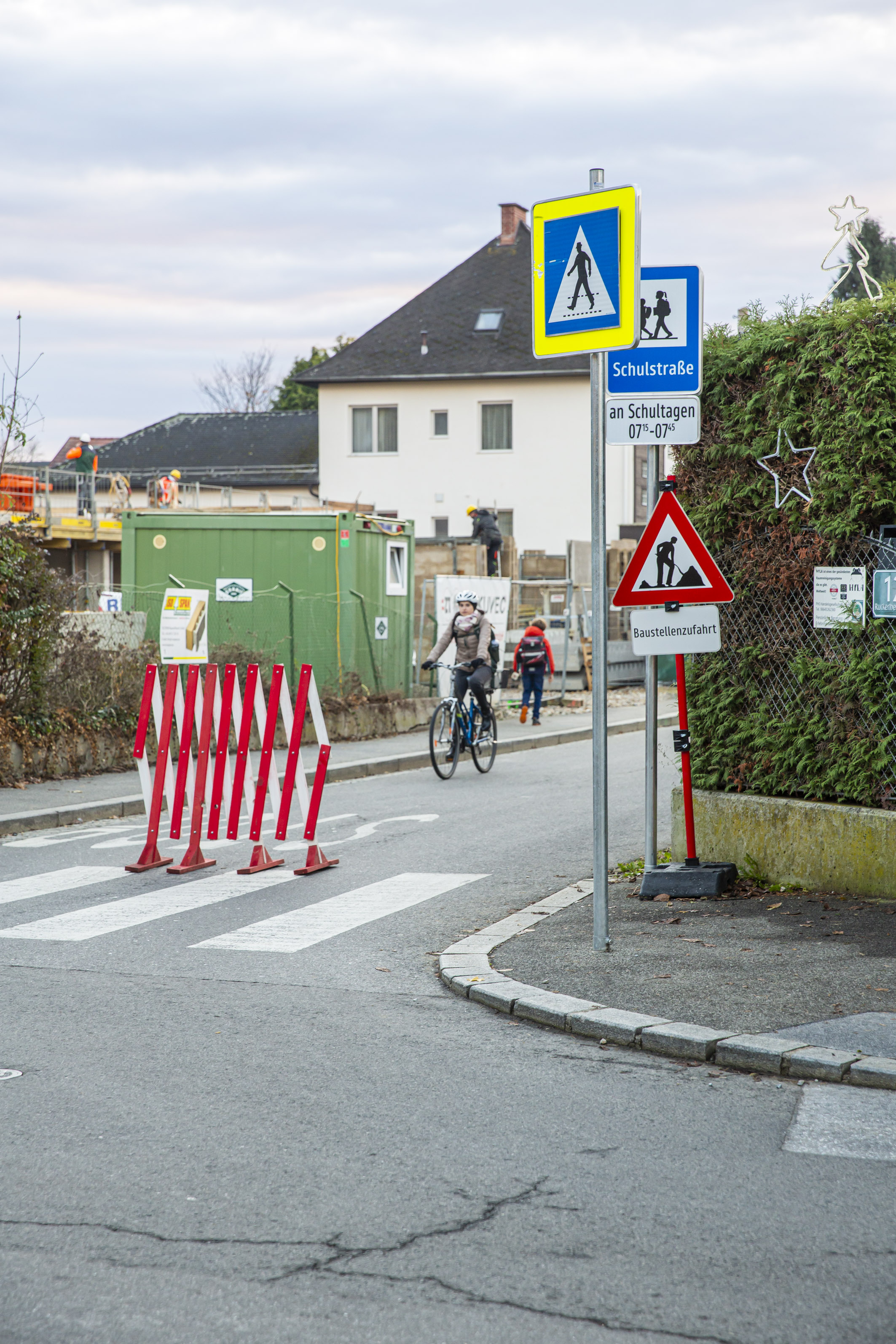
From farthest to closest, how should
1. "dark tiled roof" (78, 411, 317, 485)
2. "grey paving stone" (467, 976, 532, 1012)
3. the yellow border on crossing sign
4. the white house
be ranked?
"dark tiled roof" (78, 411, 317, 485), the white house, the yellow border on crossing sign, "grey paving stone" (467, 976, 532, 1012)

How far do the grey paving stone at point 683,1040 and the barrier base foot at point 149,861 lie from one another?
5.23 meters

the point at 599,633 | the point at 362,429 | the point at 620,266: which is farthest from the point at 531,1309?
the point at 362,429

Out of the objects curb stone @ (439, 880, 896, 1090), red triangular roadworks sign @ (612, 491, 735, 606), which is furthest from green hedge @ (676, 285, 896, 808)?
curb stone @ (439, 880, 896, 1090)

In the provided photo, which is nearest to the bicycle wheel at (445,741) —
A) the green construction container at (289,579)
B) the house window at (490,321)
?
the green construction container at (289,579)

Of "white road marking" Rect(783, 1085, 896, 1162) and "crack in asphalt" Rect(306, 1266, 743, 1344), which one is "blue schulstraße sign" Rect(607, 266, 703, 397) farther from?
"crack in asphalt" Rect(306, 1266, 743, 1344)

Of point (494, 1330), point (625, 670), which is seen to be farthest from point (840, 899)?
point (625, 670)

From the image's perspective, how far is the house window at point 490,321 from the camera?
48594mm

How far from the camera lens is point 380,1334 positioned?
327 centimetres

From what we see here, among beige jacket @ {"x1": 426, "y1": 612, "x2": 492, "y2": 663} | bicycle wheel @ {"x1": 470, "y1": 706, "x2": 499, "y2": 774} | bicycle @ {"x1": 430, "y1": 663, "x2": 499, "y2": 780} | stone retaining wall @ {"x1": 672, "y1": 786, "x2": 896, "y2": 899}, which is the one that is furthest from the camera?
bicycle wheel @ {"x1": 470, "y1": 706, "x2": 499, "y2": 774}

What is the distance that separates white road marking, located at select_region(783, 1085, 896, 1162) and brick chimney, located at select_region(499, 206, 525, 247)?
163 feet

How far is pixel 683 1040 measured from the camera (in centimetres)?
562

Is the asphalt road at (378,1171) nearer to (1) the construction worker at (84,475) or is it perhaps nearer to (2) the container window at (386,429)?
(1) the construction worker at (84,475)

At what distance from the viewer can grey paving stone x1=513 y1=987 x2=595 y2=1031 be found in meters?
6.06

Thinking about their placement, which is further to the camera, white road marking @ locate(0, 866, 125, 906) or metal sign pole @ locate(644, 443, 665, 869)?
white road marking @ locate(0, 866, 125, 906)
